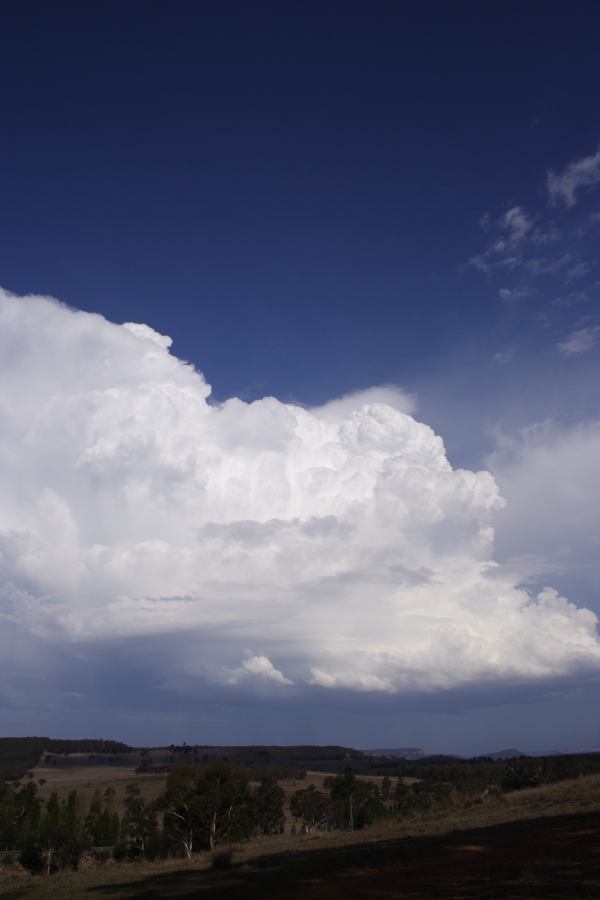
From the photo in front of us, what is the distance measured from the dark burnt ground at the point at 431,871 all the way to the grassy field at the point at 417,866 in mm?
40

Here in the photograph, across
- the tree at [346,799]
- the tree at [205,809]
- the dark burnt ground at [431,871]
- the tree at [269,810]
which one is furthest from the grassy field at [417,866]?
the tree at [269,810]


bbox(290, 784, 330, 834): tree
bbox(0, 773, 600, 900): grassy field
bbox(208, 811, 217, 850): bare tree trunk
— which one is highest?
A: bbox(0, 773, 600, 900): grassy field

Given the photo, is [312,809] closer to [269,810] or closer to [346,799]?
[346,799]

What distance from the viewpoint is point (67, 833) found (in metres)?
74.6

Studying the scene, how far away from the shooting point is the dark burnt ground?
17844 millimetres

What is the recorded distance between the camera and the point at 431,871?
21.2 m

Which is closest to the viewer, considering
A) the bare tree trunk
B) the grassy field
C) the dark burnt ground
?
the dark burnt ground

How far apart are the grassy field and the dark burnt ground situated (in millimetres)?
40

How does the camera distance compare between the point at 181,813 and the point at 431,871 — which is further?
the point at 181,813

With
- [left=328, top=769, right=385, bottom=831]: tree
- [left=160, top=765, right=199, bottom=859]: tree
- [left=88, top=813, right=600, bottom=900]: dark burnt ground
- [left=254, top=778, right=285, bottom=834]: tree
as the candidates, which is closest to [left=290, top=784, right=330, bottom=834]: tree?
[left=328, top=769, right=385, bottom=831]: tree

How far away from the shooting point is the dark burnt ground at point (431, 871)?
1784cm

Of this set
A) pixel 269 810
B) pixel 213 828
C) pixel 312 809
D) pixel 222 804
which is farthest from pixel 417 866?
pixel 312 809

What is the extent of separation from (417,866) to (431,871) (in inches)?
52.5

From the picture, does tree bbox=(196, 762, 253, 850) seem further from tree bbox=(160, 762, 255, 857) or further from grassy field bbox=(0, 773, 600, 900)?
grassy field bbox=(0, 773, 600, 900)
